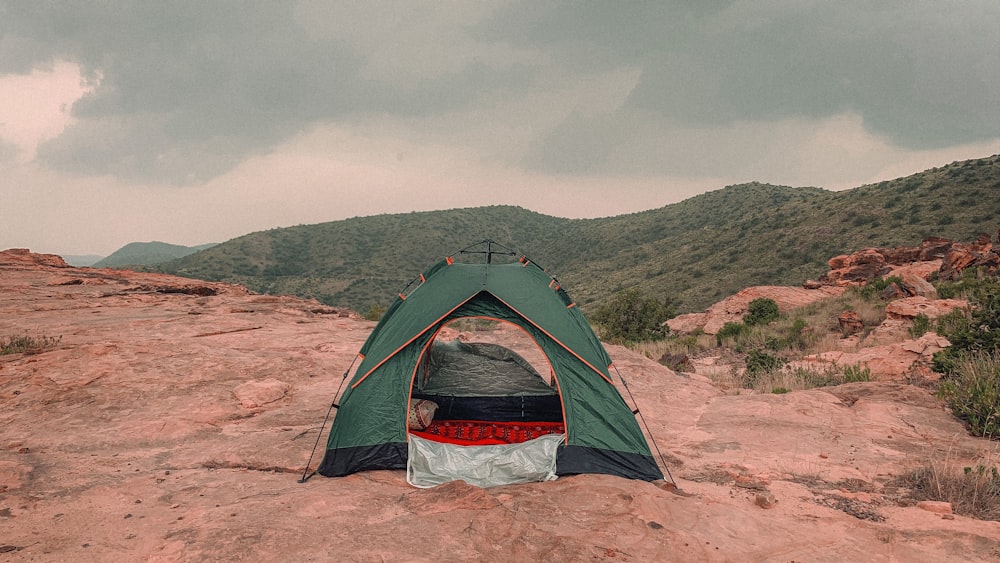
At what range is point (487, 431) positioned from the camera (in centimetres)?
805

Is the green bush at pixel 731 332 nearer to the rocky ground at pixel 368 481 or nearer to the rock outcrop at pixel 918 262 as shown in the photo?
the rock outcrop at pixel 918 262

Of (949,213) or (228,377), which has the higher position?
(949,213)

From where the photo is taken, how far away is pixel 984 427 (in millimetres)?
6688

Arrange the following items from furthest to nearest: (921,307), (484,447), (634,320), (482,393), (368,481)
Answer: (634,320) < (921,307) < (482,393) < (484,447) < (368,481)

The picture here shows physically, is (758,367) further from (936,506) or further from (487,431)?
(487,431)

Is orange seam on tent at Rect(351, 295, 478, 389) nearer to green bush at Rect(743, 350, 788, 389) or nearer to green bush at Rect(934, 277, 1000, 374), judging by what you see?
green bush at Rect(743, 350, 788, 389)

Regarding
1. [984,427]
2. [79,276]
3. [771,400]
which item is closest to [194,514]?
[771,400]

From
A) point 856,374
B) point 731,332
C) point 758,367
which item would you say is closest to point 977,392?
point 856,374

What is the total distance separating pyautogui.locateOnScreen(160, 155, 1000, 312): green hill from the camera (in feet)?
103

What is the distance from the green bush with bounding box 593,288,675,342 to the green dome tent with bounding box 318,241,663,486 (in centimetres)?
1207

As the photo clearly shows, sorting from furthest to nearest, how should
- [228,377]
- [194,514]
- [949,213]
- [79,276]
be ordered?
[949,213]
[79,276]
[228,377]
[194,514]

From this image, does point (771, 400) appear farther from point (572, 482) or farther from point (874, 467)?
point (572, 482)

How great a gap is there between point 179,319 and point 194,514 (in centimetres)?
1067

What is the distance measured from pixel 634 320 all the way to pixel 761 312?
4.82 meters
